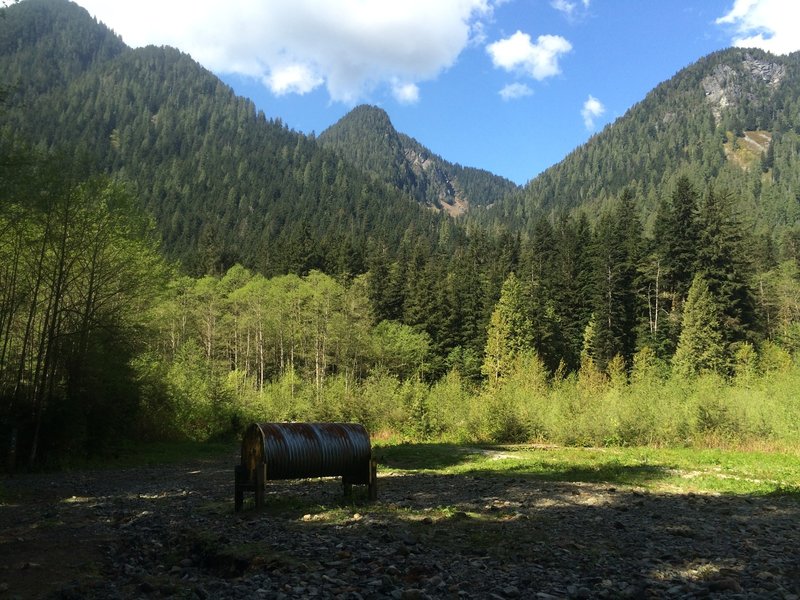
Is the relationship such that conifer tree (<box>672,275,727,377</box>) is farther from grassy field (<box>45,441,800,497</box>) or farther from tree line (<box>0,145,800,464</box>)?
grassy field (<box>45,441,800,497</box>)

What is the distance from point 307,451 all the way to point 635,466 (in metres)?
15.1

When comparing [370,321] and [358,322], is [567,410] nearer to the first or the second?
[358,322]

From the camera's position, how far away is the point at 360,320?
7994 centimetres

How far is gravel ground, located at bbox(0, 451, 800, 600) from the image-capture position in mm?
6957

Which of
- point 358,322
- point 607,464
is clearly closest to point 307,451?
point 607,464

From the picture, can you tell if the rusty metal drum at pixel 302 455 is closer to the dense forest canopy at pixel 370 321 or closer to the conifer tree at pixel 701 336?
the dense forest canopy at pixel 370 321

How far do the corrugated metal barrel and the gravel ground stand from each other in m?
0.81

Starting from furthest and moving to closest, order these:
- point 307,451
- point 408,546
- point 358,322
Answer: point 358,322 < point 307,451 < point 408,546

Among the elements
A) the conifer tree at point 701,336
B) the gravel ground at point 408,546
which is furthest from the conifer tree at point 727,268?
the gravel ground at point 408,546

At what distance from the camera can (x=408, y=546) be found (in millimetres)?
8695

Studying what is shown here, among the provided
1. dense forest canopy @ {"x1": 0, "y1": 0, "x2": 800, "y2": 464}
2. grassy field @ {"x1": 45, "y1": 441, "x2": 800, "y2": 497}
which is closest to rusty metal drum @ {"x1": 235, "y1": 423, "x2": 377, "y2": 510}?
grassy field @ {"x1": 45, "y1": 441, "x2": 800, "y2": 497}

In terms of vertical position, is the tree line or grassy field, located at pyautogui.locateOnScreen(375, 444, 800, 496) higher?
the tree line

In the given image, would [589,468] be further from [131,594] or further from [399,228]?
[399,228]

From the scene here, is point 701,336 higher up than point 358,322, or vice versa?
point 358,322
